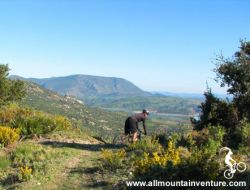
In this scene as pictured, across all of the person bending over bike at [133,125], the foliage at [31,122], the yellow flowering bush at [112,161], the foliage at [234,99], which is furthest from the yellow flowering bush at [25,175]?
the foliage at [234,99]

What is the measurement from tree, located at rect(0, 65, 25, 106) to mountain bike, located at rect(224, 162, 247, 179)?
31456 millimetres

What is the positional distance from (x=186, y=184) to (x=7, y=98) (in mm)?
34177

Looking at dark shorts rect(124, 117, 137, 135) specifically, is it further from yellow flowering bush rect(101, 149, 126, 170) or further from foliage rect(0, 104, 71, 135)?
yellow flowering bush rect(101, 149, 126, 170)

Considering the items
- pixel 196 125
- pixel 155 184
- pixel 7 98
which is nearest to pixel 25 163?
pixel 155 184

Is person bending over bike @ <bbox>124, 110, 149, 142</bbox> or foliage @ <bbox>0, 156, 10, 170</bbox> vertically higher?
person bending over bike @ <bbox>124, 110, 149, 142</bbox>

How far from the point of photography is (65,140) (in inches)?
816

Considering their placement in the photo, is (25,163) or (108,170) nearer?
(108,170)

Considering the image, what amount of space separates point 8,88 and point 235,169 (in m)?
34.0

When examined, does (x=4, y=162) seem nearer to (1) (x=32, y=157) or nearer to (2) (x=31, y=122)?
(1) (x=32, y=157)

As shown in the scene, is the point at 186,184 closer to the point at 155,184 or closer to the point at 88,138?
the point at 155,184

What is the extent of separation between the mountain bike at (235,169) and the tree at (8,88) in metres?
31.5

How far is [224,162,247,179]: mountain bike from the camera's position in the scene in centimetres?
1106

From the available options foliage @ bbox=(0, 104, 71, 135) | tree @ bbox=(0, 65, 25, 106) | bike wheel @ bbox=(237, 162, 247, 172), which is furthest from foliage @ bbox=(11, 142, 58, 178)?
tree @ bbox=(0, 65, 25, 106)

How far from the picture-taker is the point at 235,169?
37.7 ft
